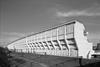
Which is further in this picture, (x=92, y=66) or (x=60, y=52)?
(x=60, y=52)

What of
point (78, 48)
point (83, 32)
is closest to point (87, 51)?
point (78, 48)

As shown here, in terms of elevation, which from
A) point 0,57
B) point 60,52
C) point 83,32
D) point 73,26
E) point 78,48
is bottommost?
point 60,52

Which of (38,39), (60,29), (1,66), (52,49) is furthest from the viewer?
(38,39)

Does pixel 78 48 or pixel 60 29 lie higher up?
pixel 60 29

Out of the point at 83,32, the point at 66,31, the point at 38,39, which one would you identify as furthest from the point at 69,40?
the point at 38,39

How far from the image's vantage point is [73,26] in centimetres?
2144

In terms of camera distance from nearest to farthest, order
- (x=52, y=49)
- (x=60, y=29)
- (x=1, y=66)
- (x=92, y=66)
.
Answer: (x=1, y=66), (x=92, y=66), (x=60, y=29), (x=52, y=49)

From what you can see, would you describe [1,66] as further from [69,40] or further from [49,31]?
[49,31]

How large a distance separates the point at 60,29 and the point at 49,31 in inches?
→ 225

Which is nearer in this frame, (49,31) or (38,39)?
(49,31)

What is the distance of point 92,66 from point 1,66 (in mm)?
11753

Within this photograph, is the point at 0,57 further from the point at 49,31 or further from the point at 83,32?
the point at 49,31

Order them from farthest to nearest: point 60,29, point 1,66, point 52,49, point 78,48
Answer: point 52,49 → point 60,29 → point 78,48 → point 1,66

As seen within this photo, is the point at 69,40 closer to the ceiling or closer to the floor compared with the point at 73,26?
closer to the floor
